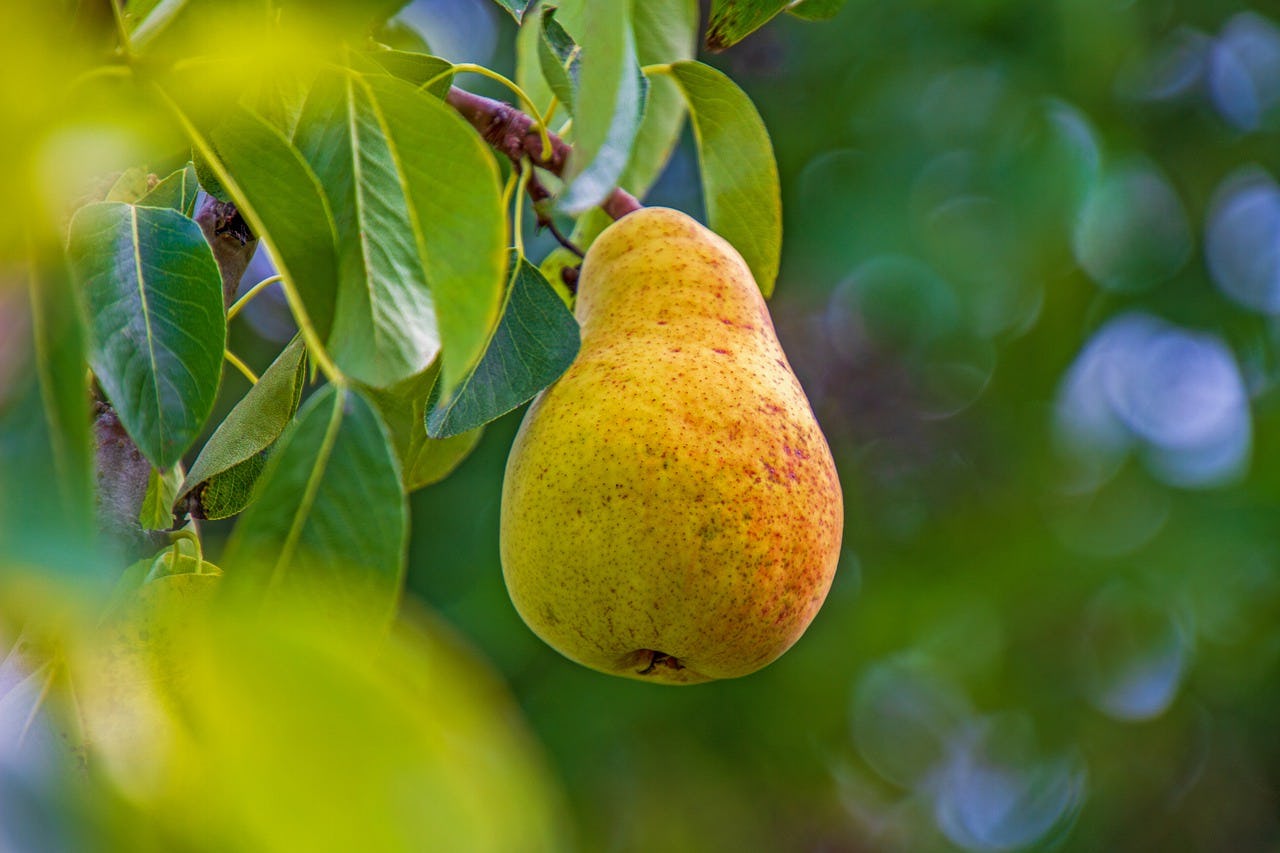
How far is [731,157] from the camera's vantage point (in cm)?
100

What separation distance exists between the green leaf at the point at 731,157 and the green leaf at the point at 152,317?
1.42ft

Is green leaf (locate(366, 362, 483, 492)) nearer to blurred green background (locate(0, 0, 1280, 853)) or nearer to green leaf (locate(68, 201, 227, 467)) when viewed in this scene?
green leaf (locate(68, 201, 227, 467))

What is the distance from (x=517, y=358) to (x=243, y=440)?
7.4 inches

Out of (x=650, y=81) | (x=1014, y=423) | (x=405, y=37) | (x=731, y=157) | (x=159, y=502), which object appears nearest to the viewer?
(x=159, y=502)

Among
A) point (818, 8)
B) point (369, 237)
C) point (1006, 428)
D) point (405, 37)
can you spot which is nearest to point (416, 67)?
point (369, 237)

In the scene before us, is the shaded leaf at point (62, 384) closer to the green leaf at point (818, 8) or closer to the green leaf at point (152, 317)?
the green leaf at point (152, 317)

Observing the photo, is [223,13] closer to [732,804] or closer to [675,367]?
[675,367]

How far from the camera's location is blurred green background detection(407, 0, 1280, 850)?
11.6 feet

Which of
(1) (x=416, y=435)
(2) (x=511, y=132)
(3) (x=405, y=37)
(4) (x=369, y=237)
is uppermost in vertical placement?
(4) (x=369, y=237)

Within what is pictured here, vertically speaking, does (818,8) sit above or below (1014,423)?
above

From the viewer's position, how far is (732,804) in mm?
3686

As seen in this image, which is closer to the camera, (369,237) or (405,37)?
(369,237)

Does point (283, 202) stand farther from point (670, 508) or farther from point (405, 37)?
point (405, 37)

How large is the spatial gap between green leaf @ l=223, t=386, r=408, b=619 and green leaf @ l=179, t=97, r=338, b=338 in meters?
0.10
